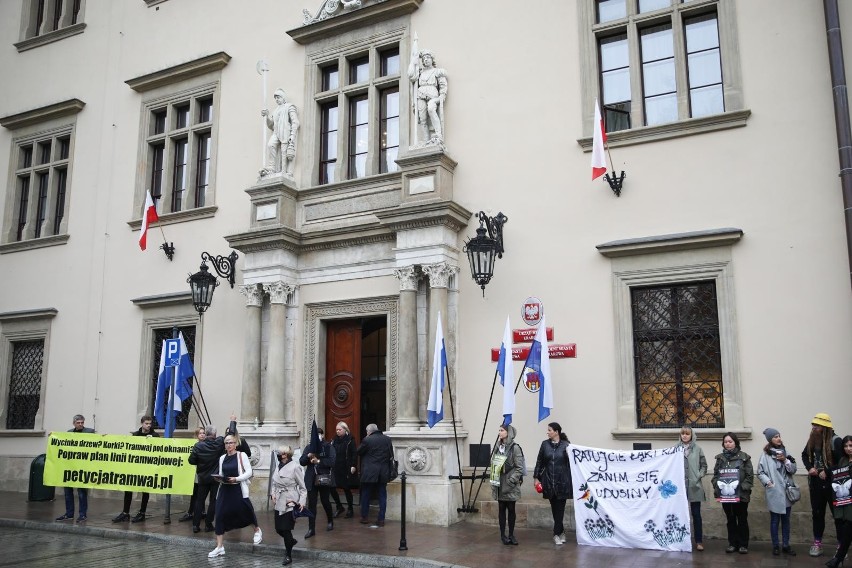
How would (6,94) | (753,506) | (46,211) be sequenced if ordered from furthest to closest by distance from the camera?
(6,94) → (46,211) → (753,506)

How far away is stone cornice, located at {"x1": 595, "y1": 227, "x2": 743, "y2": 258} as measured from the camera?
461 inches

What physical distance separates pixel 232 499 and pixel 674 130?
334 inches

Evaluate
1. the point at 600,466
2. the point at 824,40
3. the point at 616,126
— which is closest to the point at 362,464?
the point at 600,466

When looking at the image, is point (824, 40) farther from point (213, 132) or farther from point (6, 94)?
point (6, 94)

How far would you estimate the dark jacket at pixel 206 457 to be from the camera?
1236cm

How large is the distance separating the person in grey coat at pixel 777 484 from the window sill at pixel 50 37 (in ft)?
59.2

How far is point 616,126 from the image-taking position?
43.0ft

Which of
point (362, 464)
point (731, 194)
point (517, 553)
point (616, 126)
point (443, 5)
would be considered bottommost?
point (517, 553)

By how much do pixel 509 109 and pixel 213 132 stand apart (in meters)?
6.75

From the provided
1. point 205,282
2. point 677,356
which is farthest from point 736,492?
point 205,282

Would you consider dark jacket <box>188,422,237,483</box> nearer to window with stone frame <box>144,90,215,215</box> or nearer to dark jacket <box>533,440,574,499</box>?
dark jacket <box>533,440,574,499</box>

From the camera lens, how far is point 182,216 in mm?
17031

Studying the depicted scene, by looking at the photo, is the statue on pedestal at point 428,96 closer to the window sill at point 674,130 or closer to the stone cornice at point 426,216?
the stone cornice at point 426,216

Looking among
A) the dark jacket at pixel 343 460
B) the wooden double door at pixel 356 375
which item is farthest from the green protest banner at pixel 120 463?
the wooden double door at pixel 356 375
